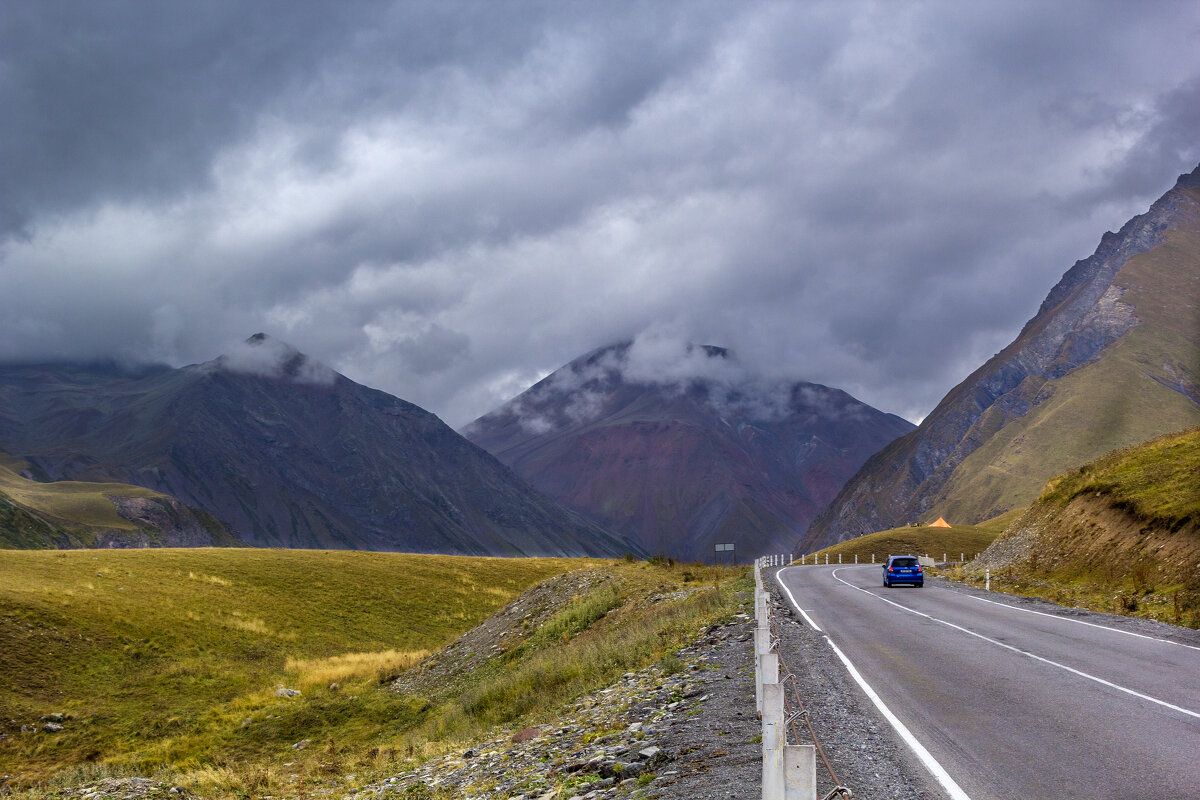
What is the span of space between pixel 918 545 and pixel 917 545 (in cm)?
11

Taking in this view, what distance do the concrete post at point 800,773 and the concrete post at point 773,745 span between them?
15 centimetres

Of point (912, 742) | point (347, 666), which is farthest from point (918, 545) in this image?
point (912, 742)

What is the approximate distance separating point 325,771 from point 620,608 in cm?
1421

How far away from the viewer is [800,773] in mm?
5059

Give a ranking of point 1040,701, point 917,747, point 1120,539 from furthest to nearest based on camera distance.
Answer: point 1120,539 → point 1040,701 → point 917,747

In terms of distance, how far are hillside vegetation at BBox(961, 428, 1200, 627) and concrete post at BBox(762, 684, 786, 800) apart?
19621 mm

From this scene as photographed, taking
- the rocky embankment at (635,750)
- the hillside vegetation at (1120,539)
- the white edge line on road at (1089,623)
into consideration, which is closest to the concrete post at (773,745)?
the rocky embankment at (635,750)

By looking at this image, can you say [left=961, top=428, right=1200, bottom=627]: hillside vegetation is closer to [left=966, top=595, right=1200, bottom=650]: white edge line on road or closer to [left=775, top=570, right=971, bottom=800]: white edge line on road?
[left=966, top=595, right=1200, bottom=650]: white edge line on road

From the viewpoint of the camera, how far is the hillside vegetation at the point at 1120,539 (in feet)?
81.6

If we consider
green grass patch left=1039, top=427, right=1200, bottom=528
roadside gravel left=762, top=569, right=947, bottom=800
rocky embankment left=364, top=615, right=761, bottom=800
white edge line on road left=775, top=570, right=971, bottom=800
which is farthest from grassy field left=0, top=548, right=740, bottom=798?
green grass patch left=1039, top=427, right=1200, bottom=528

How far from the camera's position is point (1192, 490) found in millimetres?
28266

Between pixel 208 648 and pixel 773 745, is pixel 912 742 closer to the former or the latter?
pixel 773 745

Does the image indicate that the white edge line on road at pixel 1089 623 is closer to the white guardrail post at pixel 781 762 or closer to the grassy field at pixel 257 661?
the grassy field at pixel 257 661

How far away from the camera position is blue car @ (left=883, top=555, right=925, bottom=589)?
37375 mm
